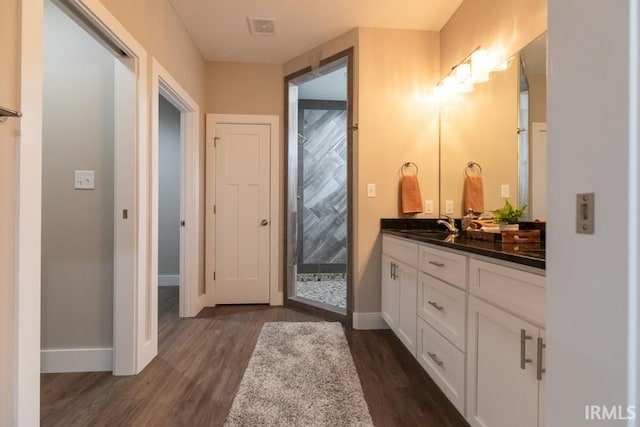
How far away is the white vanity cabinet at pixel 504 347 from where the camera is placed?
97cm

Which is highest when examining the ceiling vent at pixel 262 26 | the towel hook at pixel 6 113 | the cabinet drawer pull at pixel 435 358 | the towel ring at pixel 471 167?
the ceiling vent at pixel 262 26

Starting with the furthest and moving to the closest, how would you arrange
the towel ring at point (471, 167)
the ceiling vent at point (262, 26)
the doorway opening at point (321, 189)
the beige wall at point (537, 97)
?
1. the doorway opening at point (321, 189)
2. the ceiling vent at point (262, 26)
3. the towel ring at point (471, 167)
4. the beige wall at point (537, 97)

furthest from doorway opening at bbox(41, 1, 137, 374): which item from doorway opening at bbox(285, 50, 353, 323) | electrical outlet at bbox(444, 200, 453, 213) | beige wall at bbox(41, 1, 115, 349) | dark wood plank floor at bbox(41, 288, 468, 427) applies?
doorway opening at bbox(285, 50, 353, 323)

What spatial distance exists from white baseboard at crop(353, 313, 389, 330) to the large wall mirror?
1089 mm

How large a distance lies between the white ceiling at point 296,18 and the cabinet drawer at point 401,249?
71.9 inches

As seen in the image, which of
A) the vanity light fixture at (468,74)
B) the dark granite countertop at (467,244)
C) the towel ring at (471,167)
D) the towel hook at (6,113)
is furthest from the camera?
the towel ring at (471,167)

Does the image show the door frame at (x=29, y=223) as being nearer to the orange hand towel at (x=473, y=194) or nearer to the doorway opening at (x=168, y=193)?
the orange hand towel at (x=473, y=194)

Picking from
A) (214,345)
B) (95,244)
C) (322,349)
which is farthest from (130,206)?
(322,349)

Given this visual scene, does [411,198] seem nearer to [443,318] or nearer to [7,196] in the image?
[443,318]

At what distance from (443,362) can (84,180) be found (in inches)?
89.3

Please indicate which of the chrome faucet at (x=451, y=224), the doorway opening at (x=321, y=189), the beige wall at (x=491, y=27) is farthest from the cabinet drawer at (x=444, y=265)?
the doorway opening at (x=321, y=189)

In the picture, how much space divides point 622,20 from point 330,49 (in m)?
2.81

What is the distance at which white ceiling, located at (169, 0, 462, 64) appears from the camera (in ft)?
7.88

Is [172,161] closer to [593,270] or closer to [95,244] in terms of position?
[95,244]
